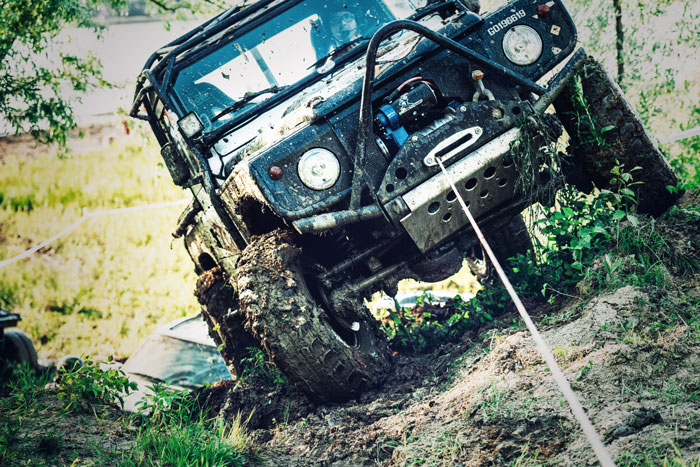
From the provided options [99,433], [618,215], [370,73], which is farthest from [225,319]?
[618,215]

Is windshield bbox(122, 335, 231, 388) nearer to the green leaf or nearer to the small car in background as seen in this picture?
the small car in background

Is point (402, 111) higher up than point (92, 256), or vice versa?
point (92, 256)

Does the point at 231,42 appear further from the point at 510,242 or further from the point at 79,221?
the point at 79,221

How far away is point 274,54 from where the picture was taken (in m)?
4.23

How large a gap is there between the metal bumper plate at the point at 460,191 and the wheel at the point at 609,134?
56cm

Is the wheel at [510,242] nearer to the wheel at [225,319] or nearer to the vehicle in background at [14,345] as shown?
the wheel at [225,319]

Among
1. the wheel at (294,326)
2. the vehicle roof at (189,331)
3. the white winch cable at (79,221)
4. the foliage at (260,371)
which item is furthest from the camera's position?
the white winch cable at (79,221)

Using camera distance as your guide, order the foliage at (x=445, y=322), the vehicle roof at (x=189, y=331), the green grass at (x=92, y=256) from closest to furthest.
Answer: the foliage at (x=445, y=322), the vehicle roof at (x=189, y=331), the green grass at (x=92, y=256)

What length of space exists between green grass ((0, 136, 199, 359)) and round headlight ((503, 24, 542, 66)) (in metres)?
5.49

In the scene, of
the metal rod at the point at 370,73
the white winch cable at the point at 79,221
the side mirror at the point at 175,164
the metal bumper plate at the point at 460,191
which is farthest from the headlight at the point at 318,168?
the white winch cable at the point at 79,221

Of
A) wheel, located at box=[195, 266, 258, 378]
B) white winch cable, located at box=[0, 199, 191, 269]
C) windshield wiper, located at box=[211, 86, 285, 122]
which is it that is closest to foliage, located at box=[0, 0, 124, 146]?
A: white winch cable, located at box=[0, 199, 191, 269]

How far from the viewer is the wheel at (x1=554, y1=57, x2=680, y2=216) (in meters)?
3.44

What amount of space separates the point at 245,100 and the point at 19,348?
10.0ft

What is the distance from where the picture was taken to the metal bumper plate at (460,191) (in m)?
3.17
